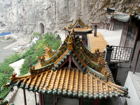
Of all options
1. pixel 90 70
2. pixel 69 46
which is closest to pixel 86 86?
pixel 90 70

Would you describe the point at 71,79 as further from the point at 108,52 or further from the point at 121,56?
the point at 121,56

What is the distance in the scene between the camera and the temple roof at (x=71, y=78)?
163 inches

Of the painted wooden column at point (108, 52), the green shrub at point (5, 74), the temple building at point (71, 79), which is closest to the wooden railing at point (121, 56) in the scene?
the painted wooden column at point (108, 52)

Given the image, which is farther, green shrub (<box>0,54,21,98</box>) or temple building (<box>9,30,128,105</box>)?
green shrub (<box>0,54,21,98</box>)

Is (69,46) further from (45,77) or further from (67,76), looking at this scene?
(45,77)

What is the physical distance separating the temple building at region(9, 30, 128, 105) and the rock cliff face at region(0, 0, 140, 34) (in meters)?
19.1

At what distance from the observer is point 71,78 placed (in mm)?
4621

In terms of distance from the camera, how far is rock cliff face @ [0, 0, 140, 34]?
79.5 ft

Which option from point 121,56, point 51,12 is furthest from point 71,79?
point 51,12

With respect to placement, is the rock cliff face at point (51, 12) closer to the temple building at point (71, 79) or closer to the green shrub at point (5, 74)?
the green shrub at point (5, 74)

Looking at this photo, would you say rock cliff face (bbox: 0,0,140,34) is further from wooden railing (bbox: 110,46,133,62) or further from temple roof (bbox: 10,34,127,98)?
temple roof (bbox: 10,34,127,98)

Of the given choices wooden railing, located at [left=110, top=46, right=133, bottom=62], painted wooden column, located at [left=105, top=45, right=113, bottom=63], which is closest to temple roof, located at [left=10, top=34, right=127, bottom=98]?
painted wooden column, located at [left=105, top=45, right=113, bottom=63]

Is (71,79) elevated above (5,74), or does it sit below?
above

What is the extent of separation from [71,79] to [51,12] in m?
31.8
